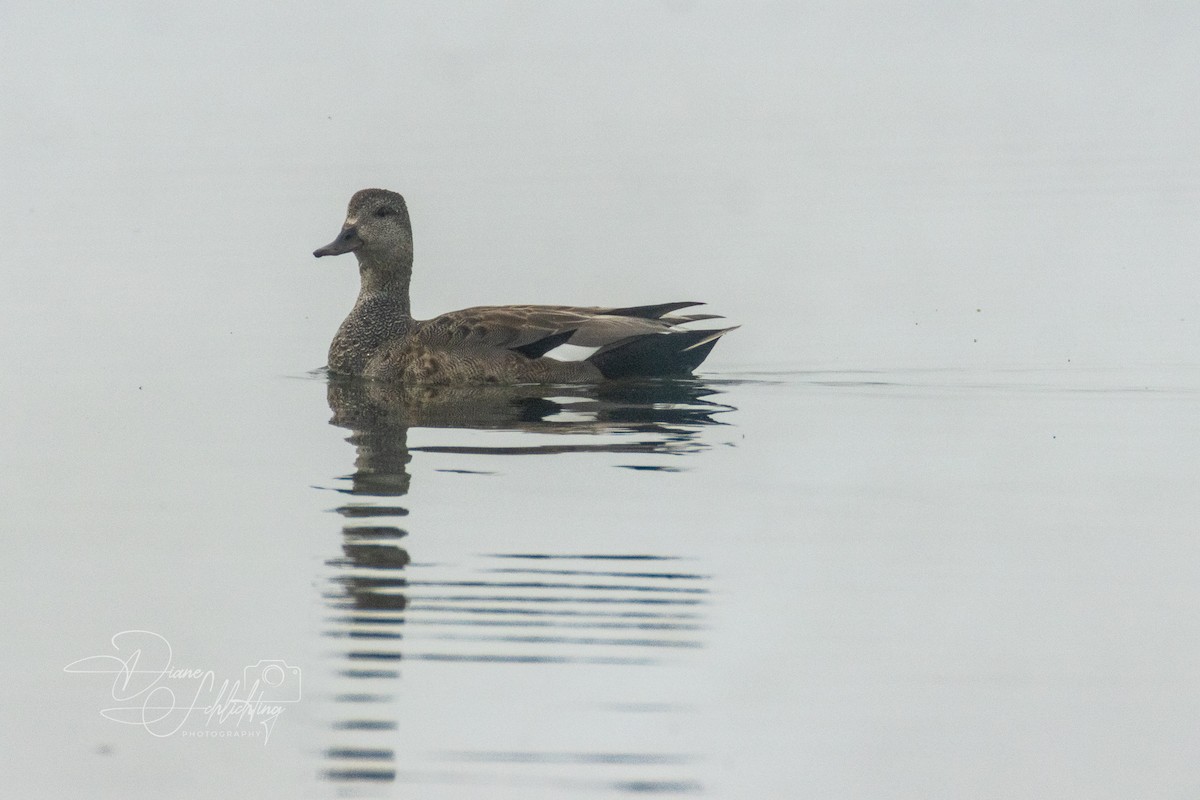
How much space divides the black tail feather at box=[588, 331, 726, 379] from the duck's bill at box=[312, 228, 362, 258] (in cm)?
229

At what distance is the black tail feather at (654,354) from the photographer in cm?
1144

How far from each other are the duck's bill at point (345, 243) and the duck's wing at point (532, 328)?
1.15m

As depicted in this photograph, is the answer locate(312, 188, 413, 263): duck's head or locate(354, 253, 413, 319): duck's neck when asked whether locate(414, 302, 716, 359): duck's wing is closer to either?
locate(354, 253, 413, 319): duck's neck

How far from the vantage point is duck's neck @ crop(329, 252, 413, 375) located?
40.2 ft

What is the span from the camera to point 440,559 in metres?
6.57

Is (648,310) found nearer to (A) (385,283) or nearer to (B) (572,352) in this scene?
(B) (572,352)

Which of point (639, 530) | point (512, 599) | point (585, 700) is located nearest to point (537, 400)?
point (639, 530)

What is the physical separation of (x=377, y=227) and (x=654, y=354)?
2579 mm

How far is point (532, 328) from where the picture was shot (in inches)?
451

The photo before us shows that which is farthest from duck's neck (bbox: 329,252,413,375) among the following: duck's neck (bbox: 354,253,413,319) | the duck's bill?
the duck's bill

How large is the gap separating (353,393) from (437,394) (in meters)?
0.60

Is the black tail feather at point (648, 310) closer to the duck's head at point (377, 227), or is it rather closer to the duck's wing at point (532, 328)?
the duck's wing at point (532, 328)

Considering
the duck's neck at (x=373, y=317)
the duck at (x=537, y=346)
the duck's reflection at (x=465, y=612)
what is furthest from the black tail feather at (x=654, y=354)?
the duck's reflection at (x=465, y=612)

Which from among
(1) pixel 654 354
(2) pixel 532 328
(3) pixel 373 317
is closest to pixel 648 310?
(1) pixel 654 354
